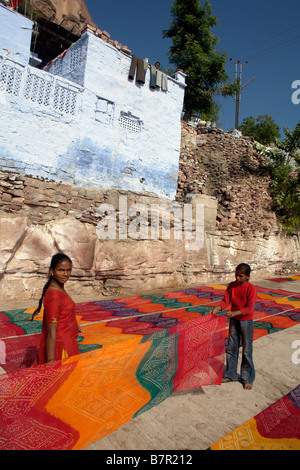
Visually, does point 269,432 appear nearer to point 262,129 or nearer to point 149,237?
point 149,237

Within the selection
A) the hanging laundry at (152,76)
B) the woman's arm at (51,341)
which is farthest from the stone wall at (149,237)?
the woman's arm at (51,341)

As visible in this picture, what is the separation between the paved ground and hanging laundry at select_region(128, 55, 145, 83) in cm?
899

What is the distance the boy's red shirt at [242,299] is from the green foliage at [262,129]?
22840mm

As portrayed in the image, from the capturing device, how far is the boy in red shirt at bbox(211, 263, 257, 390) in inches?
127

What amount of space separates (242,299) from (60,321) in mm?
1977

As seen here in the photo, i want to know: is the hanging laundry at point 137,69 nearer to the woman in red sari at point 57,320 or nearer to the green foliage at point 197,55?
the green foliage at point 197,55

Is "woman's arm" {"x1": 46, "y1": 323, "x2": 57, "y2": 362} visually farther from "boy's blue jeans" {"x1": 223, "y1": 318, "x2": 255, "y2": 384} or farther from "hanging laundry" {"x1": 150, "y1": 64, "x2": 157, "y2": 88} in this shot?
"hanging laundry" {"x1": 150, "y1": 64, "x2": 157, "y2": 88}

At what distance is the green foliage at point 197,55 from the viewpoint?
49.0 feet

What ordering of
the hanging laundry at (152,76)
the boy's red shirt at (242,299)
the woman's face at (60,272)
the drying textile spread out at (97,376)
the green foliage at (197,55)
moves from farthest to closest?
the green foliage at (197,55) < the hanging laundry at (152,76) < the boy's red shirt at (242,299) < the woman's face at (60,272) < the drying textile spread out at (97,376)

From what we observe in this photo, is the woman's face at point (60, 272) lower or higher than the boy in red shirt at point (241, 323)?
higher

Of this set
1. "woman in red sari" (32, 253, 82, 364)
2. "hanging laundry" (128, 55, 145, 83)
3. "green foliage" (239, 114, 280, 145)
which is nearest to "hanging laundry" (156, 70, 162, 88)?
"hanging laundry" (128, 55, 145, 83)

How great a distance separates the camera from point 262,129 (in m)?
24.4

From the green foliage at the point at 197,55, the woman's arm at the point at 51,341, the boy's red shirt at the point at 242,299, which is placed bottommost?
the woman's arm at the point at 51,341

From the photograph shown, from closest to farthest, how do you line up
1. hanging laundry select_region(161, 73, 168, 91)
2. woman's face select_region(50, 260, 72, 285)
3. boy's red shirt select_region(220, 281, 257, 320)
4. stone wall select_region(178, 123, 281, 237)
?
woman's face select_region(50, 260, 72, 285) < boy's red shirt select_region(220, 281, 257, 320) < hanging laundry select_region(161, 73, 168, 91) < stone wall select_region(178, 123, 281, 237)
